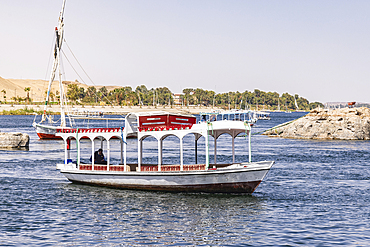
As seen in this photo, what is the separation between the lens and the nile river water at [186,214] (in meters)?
17.6

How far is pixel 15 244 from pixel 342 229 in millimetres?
14024

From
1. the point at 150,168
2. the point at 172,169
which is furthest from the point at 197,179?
the point at 150,168

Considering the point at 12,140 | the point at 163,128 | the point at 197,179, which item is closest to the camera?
the point at 197,179

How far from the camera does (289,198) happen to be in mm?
25547

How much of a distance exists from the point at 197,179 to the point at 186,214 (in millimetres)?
3958

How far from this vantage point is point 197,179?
25.0 metres

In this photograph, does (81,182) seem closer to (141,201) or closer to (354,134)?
(141,201)

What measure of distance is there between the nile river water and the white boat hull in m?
0.48

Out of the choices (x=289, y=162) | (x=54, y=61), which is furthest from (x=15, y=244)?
(x=54, y=61)

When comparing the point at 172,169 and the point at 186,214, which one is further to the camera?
the point at 172,169

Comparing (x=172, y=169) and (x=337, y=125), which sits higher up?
(x=337, y=125)

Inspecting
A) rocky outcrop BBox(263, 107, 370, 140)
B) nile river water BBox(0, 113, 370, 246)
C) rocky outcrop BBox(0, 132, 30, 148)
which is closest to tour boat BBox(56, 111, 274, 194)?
nile river water BBox(0, 113, 370, 246)

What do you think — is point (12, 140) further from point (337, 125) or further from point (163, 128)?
point (337, 125)

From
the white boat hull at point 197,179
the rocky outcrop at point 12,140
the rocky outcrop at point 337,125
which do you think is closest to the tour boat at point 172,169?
the white boat hull at point 197,179
